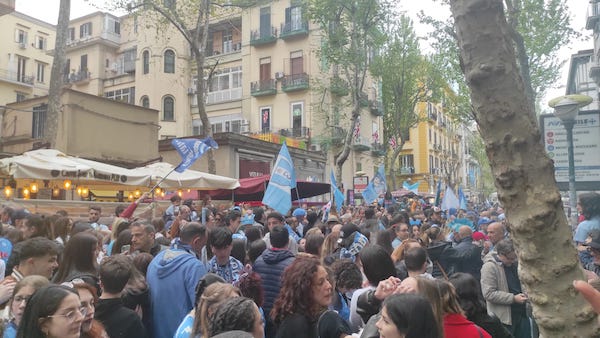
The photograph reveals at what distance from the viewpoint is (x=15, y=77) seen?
4472 cm

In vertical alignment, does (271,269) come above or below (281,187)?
below

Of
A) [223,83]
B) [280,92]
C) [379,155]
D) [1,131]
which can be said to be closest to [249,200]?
[1,131]

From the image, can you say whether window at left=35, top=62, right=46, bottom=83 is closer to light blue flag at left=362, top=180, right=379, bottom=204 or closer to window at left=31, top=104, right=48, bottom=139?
window at left=31, top=104, right=48, bottom=139

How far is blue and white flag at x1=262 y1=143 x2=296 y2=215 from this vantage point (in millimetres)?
9425

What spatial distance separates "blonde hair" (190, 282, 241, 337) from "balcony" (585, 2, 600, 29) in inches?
A: 902

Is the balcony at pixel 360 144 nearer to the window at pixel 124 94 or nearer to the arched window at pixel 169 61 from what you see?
the arched window at pixel 169 61

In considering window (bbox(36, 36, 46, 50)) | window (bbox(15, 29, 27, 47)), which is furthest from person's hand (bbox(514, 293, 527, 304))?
window (bbox(36, 36, 46, 50))

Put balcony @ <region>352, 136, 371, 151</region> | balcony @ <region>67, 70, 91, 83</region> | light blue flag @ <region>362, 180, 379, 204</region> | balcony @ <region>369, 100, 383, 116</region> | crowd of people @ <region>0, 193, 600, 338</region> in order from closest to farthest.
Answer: crowd of people @ <region>0, 193, 600, 338</region>, light blue flag @ <region>362, 180, 379, 204</region>, balcony @ <region>352, 136, 371, 151</region>, balcony @ <region>369, 100, 383, 116</region>, balcony @ <region>67, 70, 91, 83</region>

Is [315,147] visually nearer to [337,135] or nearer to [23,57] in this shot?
[337,135]

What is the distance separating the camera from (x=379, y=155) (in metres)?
41.2

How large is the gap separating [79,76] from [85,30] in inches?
181

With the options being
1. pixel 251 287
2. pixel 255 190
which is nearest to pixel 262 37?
pixel 255 190

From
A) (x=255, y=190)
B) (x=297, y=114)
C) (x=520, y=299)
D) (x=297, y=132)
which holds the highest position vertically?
(x=297, y=114)

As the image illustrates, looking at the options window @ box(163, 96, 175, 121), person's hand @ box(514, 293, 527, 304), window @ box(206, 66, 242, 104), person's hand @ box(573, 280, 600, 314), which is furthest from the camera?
window @ box(163, 96, 175, 121)
